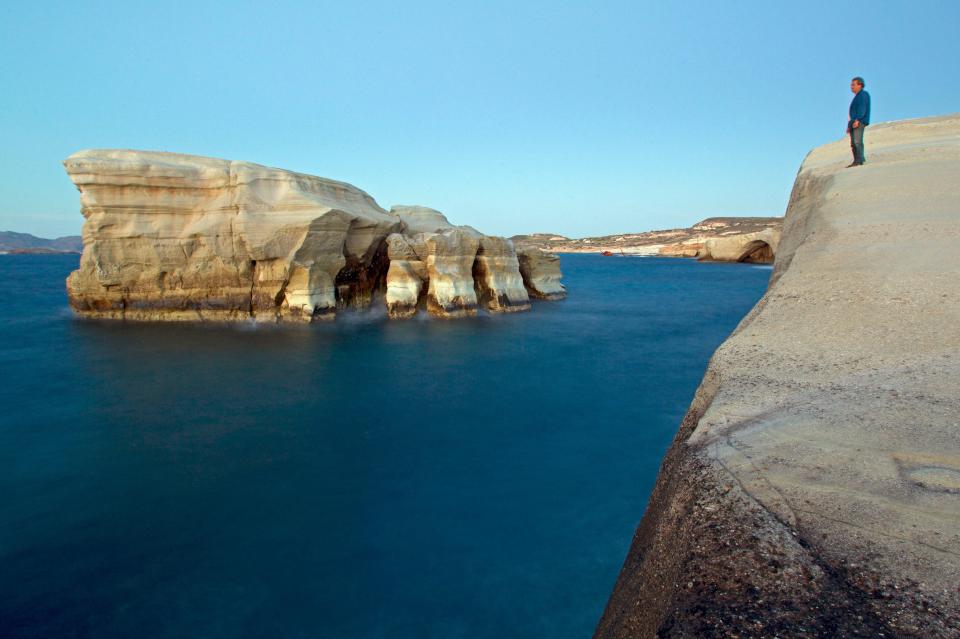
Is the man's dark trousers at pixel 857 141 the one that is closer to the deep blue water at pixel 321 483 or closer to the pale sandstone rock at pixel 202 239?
the deep blue water at pixel 321 483

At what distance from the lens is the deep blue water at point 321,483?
552 centimetres

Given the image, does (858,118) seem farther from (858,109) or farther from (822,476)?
(822,476)

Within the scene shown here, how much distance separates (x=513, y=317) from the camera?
22359mm

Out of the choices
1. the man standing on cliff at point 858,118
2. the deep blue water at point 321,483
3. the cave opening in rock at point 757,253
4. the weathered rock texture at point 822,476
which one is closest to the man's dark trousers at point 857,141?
the man standing on cliff at point 858,118

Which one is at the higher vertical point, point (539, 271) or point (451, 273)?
point (451, 273)

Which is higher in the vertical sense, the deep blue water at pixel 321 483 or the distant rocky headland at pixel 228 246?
the distant rocky headland at pixel 228 246

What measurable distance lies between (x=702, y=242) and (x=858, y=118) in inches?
3130

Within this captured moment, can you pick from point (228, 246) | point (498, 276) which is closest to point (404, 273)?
point (498, 276)

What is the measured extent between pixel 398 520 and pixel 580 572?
2.39 meters

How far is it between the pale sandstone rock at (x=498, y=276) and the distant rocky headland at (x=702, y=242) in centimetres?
565

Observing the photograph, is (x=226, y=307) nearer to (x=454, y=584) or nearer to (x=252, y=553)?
(x=252, y=553)

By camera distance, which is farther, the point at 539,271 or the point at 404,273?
the point at 539,271

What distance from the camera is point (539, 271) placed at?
1122 inches

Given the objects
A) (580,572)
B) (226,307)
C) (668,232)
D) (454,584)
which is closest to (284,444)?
(454,584)
